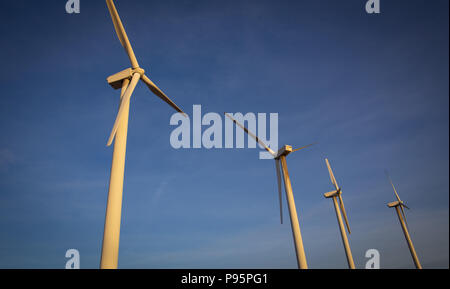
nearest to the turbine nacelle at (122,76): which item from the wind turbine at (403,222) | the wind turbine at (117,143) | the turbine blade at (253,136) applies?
the wind turbine at (117,143)

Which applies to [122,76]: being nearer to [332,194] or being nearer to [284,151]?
[284,151]

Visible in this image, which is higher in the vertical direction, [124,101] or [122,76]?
[122,76]

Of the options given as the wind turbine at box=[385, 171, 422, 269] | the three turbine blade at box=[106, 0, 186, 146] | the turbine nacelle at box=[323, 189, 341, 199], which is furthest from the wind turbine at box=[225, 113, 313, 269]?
the wind turbine at box=[385, 171, 422, 269]

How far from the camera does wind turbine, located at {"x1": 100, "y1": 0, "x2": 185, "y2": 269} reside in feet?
51.5

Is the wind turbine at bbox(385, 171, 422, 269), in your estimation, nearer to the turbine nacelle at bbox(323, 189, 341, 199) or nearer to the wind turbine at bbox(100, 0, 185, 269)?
the turbine nacelle at bbox(323, 189, 341, 199)

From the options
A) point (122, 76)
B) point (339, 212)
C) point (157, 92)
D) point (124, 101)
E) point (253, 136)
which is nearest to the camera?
point (124, 101)

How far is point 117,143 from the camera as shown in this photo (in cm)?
1909

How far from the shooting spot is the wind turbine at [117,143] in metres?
15.7

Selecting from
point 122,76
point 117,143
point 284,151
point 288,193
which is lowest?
point 117,143

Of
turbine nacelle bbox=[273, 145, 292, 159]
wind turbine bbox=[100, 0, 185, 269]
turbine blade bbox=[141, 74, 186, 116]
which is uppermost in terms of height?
turbine nacelle bbox=[273, 145, 292, 159]

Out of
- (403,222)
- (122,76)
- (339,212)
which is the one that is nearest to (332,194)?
(339,212)
